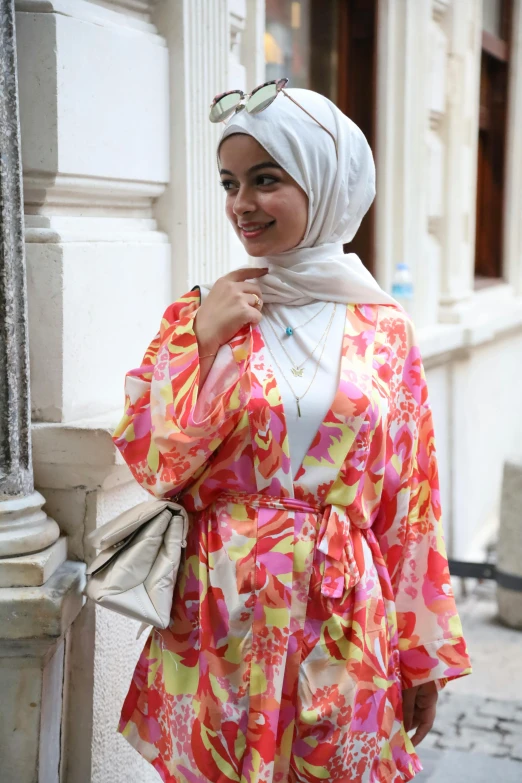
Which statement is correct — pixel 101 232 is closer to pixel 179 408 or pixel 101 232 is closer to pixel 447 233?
pixel 179 408

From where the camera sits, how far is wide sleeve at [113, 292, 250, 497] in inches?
67.7

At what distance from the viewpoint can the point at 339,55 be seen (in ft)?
16.4

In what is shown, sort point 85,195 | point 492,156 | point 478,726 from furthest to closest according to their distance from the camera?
point 492,156 < point 478,726 < point 85,195

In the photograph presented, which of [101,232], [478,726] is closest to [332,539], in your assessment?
[101,232]

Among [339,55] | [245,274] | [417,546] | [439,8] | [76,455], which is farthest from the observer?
[439,8]

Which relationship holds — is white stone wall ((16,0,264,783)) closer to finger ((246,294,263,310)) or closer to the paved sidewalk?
finger ((246,294,263,310))

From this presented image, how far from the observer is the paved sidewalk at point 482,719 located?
329cm

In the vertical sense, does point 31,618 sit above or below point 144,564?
below

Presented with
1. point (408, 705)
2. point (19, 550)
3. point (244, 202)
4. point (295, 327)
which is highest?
point (244, 202)

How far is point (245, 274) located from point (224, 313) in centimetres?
11

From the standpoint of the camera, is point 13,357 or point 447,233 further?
point 447,233

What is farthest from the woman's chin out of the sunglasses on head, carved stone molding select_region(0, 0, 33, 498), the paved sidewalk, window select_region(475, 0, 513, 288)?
window select_region(475, 0, 513, 288)

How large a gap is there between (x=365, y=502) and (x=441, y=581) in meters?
0.25

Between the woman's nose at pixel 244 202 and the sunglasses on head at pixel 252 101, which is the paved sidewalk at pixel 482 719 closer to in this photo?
the woman's nose at pixel 244 202
